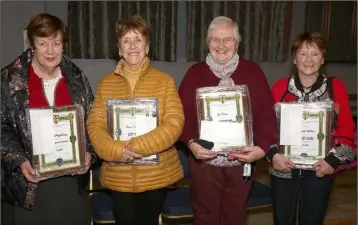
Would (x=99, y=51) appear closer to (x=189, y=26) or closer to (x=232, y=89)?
(x=189, y=26)

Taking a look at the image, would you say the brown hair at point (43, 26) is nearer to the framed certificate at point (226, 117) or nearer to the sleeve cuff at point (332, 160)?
the framed certificate at point (226, 117)

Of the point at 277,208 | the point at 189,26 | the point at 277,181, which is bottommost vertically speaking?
the point at 277,208

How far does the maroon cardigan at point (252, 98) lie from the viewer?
7.71ft

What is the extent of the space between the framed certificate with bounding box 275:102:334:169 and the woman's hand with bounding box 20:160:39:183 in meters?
1.49

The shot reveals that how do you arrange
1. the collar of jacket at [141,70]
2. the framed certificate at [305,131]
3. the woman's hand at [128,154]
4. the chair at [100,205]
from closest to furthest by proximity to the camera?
the woman's hand at [128,154]
the collar of jacket at [141,70]
the framed certificate at [305,131]
the chair at [100,205]

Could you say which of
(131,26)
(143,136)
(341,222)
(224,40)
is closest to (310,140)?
(224,40)

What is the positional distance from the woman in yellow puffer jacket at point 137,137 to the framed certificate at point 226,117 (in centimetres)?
17

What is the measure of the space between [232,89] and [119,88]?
66cm

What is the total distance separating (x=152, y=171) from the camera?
2244mm

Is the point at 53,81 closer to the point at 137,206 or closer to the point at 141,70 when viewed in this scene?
the point at 141,70

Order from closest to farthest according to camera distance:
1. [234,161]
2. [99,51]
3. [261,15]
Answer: [234,161] < [99,51] < [261,15]

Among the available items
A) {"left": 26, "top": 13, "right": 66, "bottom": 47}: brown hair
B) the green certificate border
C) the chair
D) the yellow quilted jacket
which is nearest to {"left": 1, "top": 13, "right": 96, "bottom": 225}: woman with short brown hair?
{"left": 26, "top": 13, "right": 66, "bottom": 47}: brown hair

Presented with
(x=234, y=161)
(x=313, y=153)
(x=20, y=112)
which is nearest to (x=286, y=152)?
(x=313, y=153)

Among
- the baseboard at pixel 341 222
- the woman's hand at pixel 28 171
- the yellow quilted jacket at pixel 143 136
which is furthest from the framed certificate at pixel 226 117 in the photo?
the baseboard at pixel 341 222
